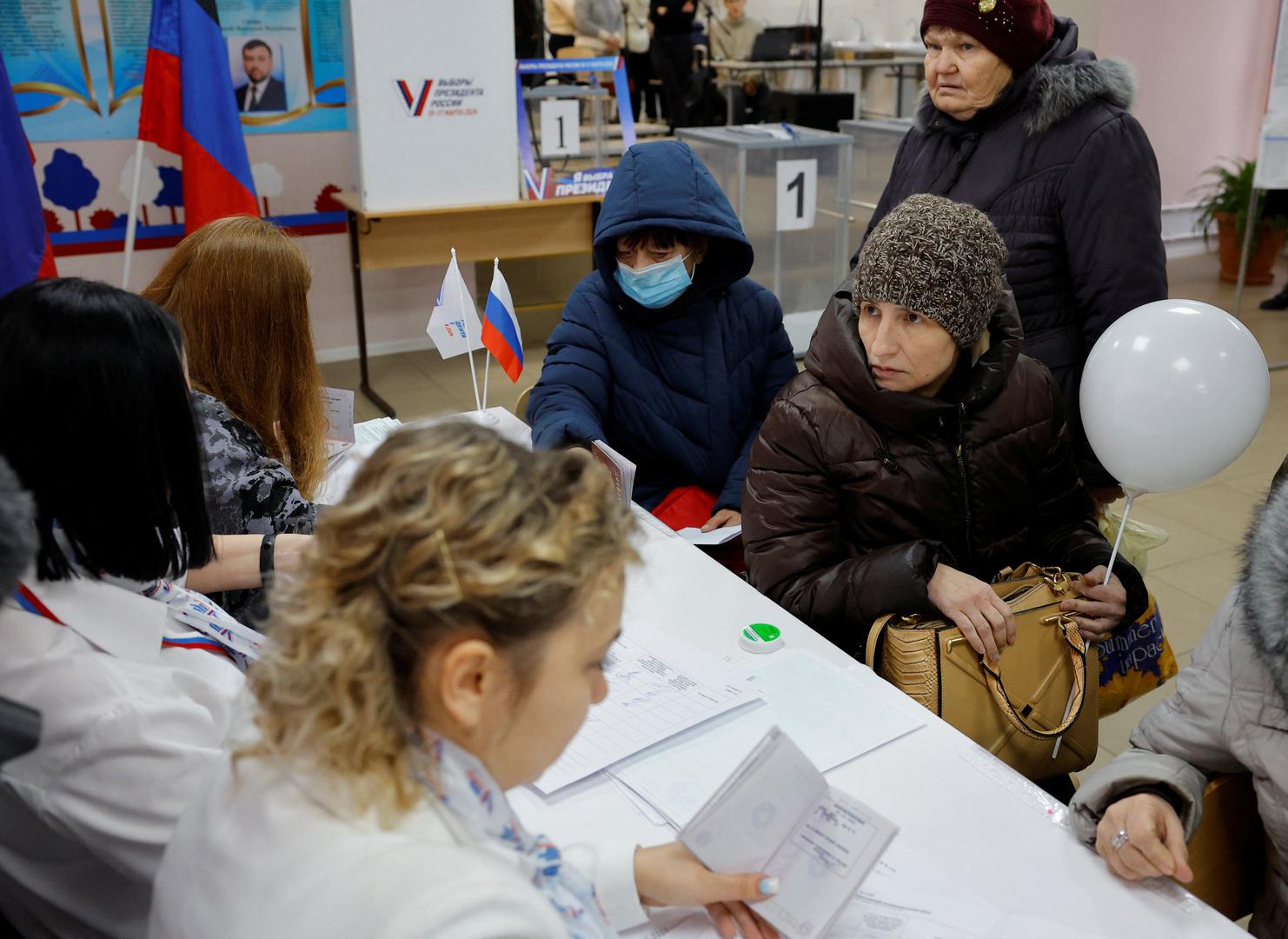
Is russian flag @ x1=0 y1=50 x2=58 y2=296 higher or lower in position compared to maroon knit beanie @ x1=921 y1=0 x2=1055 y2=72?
lower

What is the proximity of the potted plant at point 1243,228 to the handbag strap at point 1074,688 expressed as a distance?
6035mm

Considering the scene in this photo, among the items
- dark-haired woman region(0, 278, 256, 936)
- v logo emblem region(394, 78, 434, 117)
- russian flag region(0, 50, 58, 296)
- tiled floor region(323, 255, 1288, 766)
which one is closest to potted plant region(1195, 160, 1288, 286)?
tiled floor region(323, 255, 1288, 766)

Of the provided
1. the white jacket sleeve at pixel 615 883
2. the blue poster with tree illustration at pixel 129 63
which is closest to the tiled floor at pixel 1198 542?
the white jacket sleeve at pixel 615 883

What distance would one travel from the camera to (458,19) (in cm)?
467

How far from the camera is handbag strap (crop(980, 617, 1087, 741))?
5.19 ft

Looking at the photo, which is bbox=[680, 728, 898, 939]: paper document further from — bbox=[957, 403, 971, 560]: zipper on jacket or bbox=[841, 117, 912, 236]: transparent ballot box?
bbox=[841, 117, 912, 236]: transparent ballot box

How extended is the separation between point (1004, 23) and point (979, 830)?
5.97 feet

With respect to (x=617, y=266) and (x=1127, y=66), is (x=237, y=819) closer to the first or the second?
(x=617, y=266)

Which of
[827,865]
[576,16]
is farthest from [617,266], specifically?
[576,16]

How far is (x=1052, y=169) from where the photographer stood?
2.36 m

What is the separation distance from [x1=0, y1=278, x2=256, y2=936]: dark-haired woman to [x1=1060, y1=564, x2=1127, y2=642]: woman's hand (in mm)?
1340

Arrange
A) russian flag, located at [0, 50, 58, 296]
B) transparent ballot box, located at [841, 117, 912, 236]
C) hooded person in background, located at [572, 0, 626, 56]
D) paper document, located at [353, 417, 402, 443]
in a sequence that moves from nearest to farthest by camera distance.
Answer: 1. paper document, located at [353, 417, 402, 443]
2. russian flag, located at [0, 50, 58, 296]
3. transparent ballot box, located at [841, 117, 912, 236]
4. hooded person in background, located at [572, 0, 626, 56]

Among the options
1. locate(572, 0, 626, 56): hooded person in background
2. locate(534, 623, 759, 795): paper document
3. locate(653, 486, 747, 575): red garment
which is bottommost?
locate(653, 486, 747, 575): red garment

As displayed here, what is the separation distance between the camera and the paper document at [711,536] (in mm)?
2182
